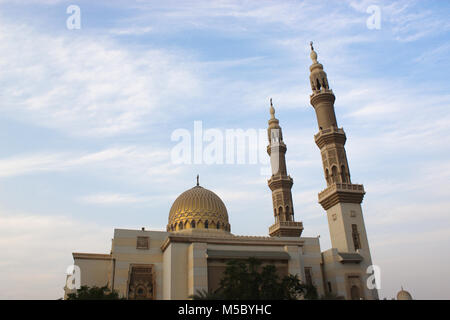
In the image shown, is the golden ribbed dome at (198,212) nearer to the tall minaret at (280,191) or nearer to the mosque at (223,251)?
the mosque at (223,251)

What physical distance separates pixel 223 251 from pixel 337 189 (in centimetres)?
1016

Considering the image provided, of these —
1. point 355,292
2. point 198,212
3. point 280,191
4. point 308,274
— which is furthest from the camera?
point 280,191

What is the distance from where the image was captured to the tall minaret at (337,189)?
26.7 m

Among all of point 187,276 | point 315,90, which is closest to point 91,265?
point 187,276

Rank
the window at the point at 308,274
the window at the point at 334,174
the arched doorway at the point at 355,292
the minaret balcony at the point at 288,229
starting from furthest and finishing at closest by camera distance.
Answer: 1. the minaret balcony at the point at 288,229
2. the window at the point at 334,174
3. the window at the point at 308,274
4. the arched doorway at the point at 355,292

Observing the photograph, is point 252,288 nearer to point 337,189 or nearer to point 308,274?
point 308,274

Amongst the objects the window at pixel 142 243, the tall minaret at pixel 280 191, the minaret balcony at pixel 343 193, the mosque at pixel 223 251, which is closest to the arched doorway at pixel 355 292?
the mosque at pixel 223 251

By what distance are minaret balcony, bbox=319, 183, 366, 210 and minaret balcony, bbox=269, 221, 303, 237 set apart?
6.79 m

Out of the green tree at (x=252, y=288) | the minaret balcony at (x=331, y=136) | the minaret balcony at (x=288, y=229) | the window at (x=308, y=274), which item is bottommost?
the green tree at (x=252, y=288)

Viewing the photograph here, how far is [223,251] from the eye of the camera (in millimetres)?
22922

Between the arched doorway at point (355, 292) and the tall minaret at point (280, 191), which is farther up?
the tall minaret at point (280, 191)

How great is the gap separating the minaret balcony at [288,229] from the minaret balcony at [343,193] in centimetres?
679

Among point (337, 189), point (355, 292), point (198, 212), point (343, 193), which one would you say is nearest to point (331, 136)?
point (337, 189)
